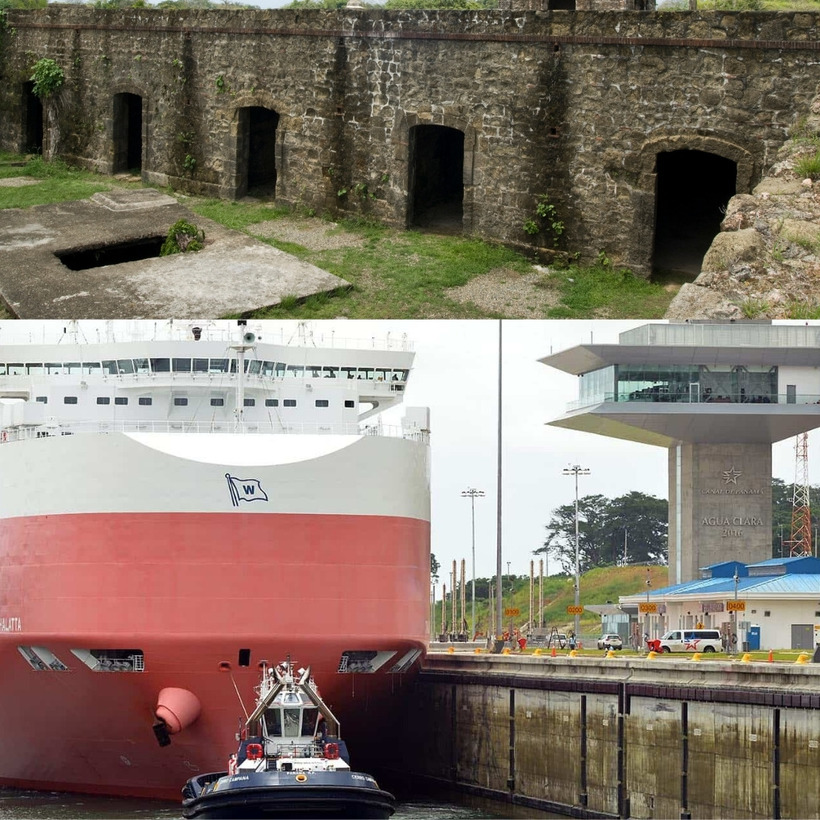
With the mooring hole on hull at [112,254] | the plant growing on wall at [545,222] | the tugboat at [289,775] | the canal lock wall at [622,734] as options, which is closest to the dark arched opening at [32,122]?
the mooring hole on hull at [112,254]

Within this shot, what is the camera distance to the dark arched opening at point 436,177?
1219 inches

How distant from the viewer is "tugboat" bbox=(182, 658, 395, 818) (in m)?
19.7

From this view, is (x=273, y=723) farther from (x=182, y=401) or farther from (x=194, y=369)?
(x=182, y=401)

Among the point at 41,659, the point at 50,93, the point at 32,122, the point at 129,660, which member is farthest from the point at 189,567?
the point at 32,122

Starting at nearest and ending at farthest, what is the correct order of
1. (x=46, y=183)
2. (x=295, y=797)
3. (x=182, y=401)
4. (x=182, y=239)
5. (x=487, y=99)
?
(x=295, y=797) < (x=182, y=401) < (x=487, y=99) < (x=182, y=239) < (x=46, y=183)

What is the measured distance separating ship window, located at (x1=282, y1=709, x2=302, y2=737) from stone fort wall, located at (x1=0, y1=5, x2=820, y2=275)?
33.7 ft

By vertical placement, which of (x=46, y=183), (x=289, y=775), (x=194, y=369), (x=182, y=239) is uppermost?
(x=46, y=183)

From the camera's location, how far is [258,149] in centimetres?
3462

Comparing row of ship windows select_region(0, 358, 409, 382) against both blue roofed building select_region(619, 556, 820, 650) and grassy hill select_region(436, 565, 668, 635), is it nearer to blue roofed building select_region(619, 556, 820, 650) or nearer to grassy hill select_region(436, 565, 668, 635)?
blue roofed building select_region(619, 556, 820, 650)

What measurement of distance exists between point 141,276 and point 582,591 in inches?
2219

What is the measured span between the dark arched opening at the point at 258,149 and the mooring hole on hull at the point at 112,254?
137 inches

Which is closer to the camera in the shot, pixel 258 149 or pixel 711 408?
pixel 258 149

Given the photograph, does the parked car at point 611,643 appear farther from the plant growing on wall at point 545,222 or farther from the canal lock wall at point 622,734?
the plant growing on wall at point 545,222

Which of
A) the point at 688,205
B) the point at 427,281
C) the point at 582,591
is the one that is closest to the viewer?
the point at 427,281
